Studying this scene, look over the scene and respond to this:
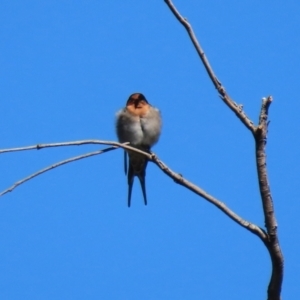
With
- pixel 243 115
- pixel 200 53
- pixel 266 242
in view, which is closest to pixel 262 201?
pixel 266 242

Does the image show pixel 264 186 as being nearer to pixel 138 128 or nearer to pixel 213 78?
pixel 213 78

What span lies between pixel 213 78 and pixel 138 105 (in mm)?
4220

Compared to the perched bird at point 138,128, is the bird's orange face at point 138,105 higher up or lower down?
higher up

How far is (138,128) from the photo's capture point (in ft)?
22.9

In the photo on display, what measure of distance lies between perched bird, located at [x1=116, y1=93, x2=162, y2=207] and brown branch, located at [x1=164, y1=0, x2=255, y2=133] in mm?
3772

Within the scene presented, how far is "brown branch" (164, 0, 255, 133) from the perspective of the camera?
9.57 feet

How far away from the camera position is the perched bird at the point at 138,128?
6.98m

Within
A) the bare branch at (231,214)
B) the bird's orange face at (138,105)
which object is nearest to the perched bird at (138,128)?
the bird's orange face at (138,105)

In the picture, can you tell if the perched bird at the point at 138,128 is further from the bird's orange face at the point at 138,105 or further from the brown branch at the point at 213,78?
the brown branch at the point at 213,78

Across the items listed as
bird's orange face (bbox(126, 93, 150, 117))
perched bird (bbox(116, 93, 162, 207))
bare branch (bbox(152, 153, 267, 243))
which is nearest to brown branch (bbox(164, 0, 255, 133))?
bare branch (bbox(152, 153, 267, 243))

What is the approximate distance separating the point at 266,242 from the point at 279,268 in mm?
122

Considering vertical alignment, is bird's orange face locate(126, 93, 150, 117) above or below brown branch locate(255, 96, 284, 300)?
above

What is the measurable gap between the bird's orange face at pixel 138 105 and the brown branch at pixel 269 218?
163 inches

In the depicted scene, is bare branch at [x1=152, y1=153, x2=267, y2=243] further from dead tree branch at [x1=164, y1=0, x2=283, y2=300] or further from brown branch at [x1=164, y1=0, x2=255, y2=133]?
brown branch at [x1=164, y1=0, x2=255, y2=133]
